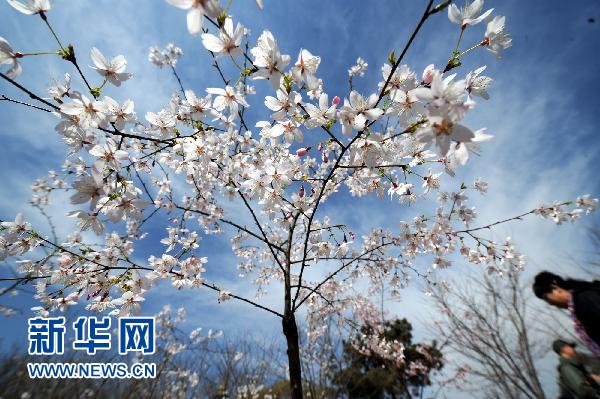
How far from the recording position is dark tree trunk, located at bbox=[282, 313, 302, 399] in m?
2.70

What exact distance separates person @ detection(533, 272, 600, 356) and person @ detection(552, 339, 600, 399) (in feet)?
4.33

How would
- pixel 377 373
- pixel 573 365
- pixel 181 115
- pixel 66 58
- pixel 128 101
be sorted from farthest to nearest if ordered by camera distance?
pixel 377 373 < pixel 573 365 < pixel 181 115 < pixel 128 101 < pixel 66 58

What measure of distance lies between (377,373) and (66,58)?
17388 mm

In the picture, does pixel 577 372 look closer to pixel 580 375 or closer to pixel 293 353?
pixel 580 375

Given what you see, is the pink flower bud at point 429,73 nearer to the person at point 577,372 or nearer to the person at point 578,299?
the person at point 578,299

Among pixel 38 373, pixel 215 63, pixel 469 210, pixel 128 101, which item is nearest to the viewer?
pixel 128 101

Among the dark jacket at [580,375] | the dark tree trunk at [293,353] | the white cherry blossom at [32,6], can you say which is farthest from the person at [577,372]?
the white cherry blossom at [32,6]

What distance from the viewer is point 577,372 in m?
4.32

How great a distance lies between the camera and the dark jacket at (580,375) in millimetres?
4074

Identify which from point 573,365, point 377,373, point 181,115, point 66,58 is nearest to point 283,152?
point 181,115

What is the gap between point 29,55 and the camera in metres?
1.41

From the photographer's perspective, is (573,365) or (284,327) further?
(573,365)

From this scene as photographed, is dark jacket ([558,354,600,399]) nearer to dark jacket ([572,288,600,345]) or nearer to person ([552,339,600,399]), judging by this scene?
person ([552,339,600,399])

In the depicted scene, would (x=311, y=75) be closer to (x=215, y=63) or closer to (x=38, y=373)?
(x=215, y=63)
